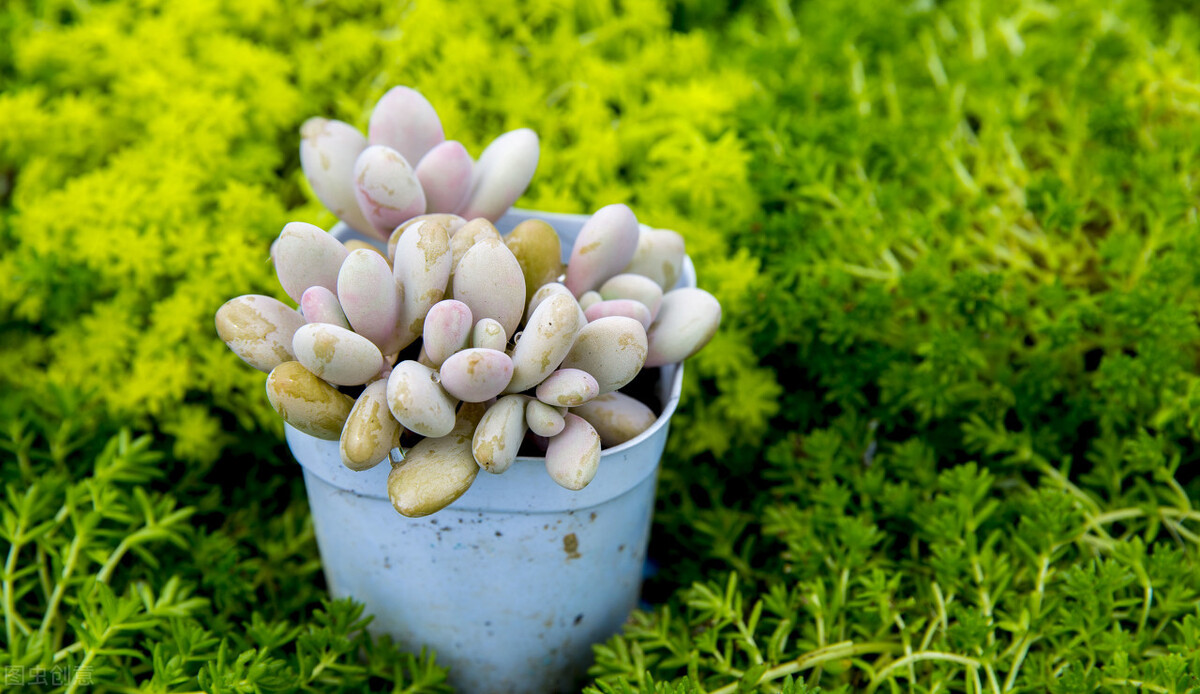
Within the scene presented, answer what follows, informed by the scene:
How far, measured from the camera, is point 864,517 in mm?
843

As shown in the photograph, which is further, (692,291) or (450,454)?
(692,291)

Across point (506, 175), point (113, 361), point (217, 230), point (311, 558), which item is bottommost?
point (311, 558)

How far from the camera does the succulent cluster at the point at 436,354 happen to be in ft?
1.82

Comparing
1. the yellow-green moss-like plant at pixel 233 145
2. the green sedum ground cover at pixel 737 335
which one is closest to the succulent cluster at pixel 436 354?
the green sedum ground cover at pixel 737 335

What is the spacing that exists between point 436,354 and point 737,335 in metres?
0.45

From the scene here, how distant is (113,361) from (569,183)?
55 cm

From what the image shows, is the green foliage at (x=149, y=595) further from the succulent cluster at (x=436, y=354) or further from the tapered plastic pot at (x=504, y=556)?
the succulent cluster at (x=436, y=354)

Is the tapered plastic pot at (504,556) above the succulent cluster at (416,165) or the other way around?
the other way around

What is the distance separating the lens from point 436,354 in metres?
0.58

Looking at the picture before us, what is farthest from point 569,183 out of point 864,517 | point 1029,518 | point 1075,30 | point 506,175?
point 1075,30

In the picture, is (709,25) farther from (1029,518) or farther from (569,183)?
(1029,518)

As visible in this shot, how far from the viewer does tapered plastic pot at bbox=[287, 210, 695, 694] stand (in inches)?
25.8

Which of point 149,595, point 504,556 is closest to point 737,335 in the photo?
point 504,556

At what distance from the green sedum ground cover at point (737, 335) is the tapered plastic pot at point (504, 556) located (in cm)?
4
